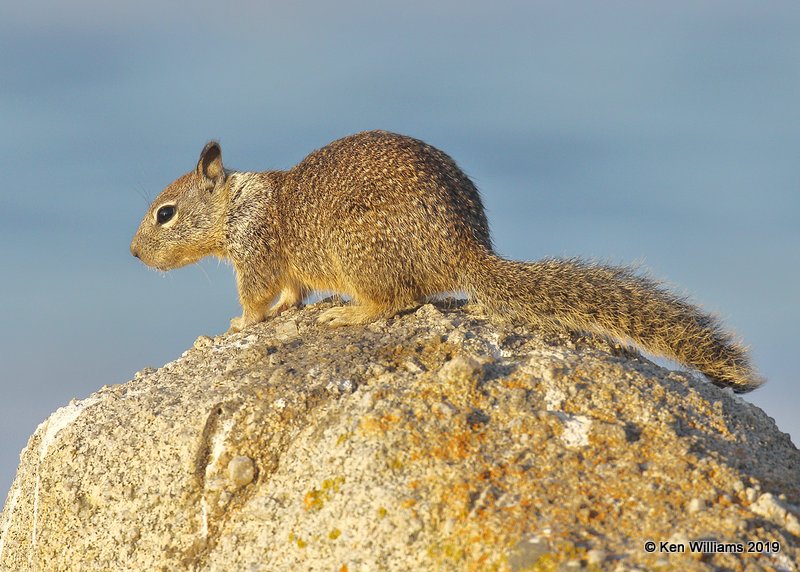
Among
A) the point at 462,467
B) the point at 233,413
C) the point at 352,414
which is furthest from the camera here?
the point at 233,413

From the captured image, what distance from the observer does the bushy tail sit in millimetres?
7078

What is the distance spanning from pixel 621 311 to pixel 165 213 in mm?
5164

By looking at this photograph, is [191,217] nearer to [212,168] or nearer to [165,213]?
[165,213]

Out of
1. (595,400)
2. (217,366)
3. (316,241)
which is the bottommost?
(595,400)

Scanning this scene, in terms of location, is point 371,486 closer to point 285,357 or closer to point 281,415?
point 281,415

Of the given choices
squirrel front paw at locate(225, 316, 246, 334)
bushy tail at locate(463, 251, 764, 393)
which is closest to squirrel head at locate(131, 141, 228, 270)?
squirrel front paw at locate(225, 316, 246, 334)

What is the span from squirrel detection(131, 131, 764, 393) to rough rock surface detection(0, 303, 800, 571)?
39 cm

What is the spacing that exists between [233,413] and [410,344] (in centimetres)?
127

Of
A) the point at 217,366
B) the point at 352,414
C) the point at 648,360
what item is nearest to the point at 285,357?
the point at 217,366

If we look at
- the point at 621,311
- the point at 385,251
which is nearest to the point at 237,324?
the point at 385,251

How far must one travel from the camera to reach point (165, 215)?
1020 centimetres

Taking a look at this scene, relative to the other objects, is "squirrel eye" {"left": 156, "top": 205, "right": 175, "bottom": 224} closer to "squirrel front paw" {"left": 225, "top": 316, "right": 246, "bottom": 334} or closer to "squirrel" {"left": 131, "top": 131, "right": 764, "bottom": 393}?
"squirrel" {"left": 131, "top": 131, "right": 764, "bottom": 393}

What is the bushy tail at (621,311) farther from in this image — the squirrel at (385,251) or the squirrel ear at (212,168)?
the squirrel ear at (212,168)

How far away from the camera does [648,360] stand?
698cm
